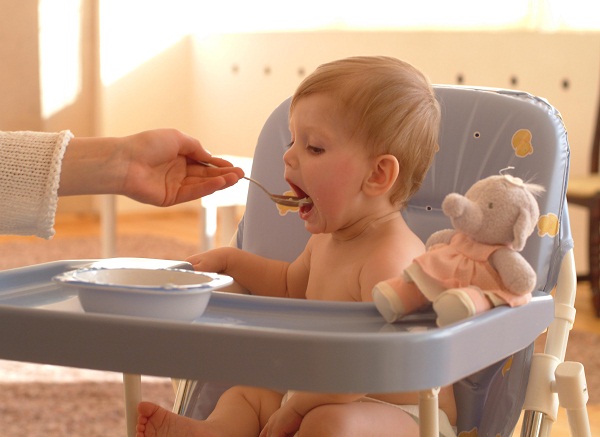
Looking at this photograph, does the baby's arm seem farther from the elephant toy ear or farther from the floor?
the floor

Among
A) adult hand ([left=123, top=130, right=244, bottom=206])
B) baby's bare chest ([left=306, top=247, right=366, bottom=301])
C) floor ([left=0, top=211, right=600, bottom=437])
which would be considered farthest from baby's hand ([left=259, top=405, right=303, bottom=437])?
floor ([left=0, top=211, right=600, bottom=437])

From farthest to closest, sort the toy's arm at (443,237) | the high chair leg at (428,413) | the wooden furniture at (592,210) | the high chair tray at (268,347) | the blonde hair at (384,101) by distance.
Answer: the wooden furniture at (592,210) → the blonde hair at (384,101) → the toy's arm at (443,237) → the high chair leg at (428,413) → the high chair tray at (268,347)

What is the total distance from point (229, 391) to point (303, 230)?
0.29 m

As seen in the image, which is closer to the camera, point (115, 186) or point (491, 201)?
point (491, 201)

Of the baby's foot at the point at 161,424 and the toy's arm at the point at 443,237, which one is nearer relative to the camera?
the toy's arm at the point at 443,237

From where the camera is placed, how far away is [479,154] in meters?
1.30

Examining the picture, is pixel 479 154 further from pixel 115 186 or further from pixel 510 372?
pixel 115 186

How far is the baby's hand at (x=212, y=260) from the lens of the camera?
4.21 ft

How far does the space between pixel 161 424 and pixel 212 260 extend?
0.87 ft

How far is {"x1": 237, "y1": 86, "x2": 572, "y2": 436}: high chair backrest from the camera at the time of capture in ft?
3.88

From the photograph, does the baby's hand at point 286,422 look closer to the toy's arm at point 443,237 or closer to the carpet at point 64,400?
the toy's arm at point 443,237

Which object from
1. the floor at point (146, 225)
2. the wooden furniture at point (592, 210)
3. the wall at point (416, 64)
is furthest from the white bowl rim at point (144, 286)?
the floor at point (146, 225)

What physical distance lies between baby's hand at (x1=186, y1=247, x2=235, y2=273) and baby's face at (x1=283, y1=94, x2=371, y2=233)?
0.14 meters

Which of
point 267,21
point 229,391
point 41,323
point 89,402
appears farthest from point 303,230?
point 267,21
